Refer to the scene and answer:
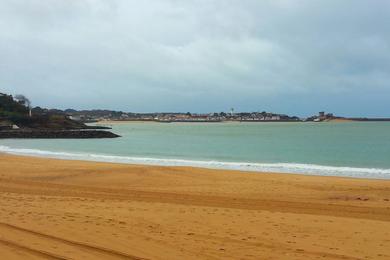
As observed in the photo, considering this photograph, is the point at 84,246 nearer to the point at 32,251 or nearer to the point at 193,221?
the point at 32,251

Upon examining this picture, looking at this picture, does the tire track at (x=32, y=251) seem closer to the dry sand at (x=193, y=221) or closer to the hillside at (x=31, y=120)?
the dry sand at (x=193, y=221)

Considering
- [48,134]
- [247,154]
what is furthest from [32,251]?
[48,134]

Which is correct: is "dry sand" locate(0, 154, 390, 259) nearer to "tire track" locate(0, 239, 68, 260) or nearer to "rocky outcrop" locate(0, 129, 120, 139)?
"tire track" locate(0, 239, 68, 260)

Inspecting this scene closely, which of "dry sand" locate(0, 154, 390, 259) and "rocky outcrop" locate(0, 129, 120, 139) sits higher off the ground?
"dry sand" locate(0, 154, 390, 259)

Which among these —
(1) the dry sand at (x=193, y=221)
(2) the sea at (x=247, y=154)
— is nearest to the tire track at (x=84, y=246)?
(1) the dry sand at (x=193, y=221)

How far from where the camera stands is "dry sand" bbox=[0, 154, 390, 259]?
22.5 ft

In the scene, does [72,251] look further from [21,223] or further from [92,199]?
[92,199]

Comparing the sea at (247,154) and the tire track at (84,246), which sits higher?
the tire track at (84,246)

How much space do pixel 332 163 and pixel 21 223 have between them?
2492cm

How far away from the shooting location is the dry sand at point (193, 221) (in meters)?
6.85

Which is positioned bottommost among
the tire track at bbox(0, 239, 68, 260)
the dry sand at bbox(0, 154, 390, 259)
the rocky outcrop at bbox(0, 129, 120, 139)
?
the rocky outcrop at bbox(0, 129, 120, 139)

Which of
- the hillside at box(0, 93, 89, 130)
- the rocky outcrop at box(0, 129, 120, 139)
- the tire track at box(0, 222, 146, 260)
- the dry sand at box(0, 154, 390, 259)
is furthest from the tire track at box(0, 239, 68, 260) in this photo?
the hillside at box(0, 93, 89, 130)

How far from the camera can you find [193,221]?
363 inches

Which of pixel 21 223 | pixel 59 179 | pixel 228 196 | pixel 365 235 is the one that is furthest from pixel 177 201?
pixel 59 179
